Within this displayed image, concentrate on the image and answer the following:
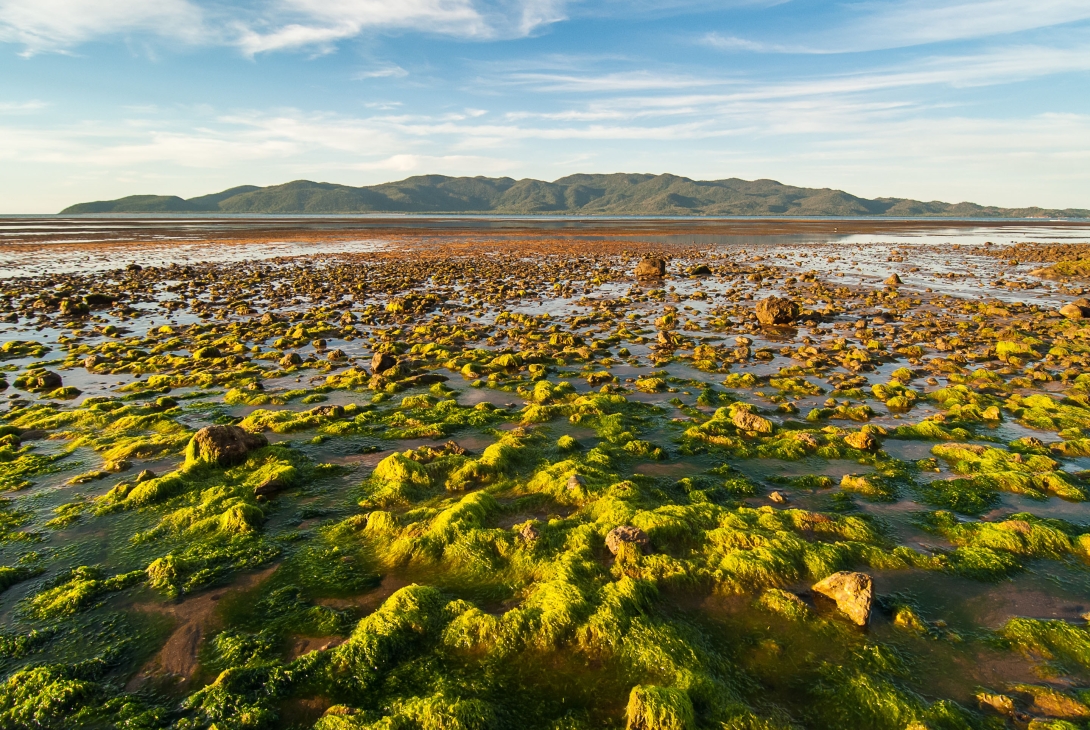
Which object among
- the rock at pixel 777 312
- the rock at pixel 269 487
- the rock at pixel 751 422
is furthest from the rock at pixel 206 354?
the rock at pixel 777 312

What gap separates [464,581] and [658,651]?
274 centimetres

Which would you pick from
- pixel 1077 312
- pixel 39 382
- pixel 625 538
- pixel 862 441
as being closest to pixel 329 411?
pixel 625 538

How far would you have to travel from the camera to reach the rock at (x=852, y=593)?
592 centimetres

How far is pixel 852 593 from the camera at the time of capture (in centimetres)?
605

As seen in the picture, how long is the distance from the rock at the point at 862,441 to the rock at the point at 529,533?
22.9 feet

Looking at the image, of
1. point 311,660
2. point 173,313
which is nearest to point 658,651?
point 311,660

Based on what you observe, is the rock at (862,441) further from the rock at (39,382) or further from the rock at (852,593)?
the rock at (39,382)

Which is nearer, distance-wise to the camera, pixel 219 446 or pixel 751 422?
pixel 219 446

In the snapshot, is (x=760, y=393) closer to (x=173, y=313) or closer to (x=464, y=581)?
(x=464, y=581)

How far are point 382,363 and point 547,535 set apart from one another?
9.61 metres

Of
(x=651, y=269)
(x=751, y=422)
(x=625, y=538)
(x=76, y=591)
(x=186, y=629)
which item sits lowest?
(x=186, y=629)

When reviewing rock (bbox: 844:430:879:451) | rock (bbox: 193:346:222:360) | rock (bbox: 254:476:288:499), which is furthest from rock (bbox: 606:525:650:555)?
rock (bbox: 193:346:222:360)

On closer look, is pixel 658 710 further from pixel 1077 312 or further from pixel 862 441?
pixel 1077 312

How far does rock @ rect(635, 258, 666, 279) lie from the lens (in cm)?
3600
